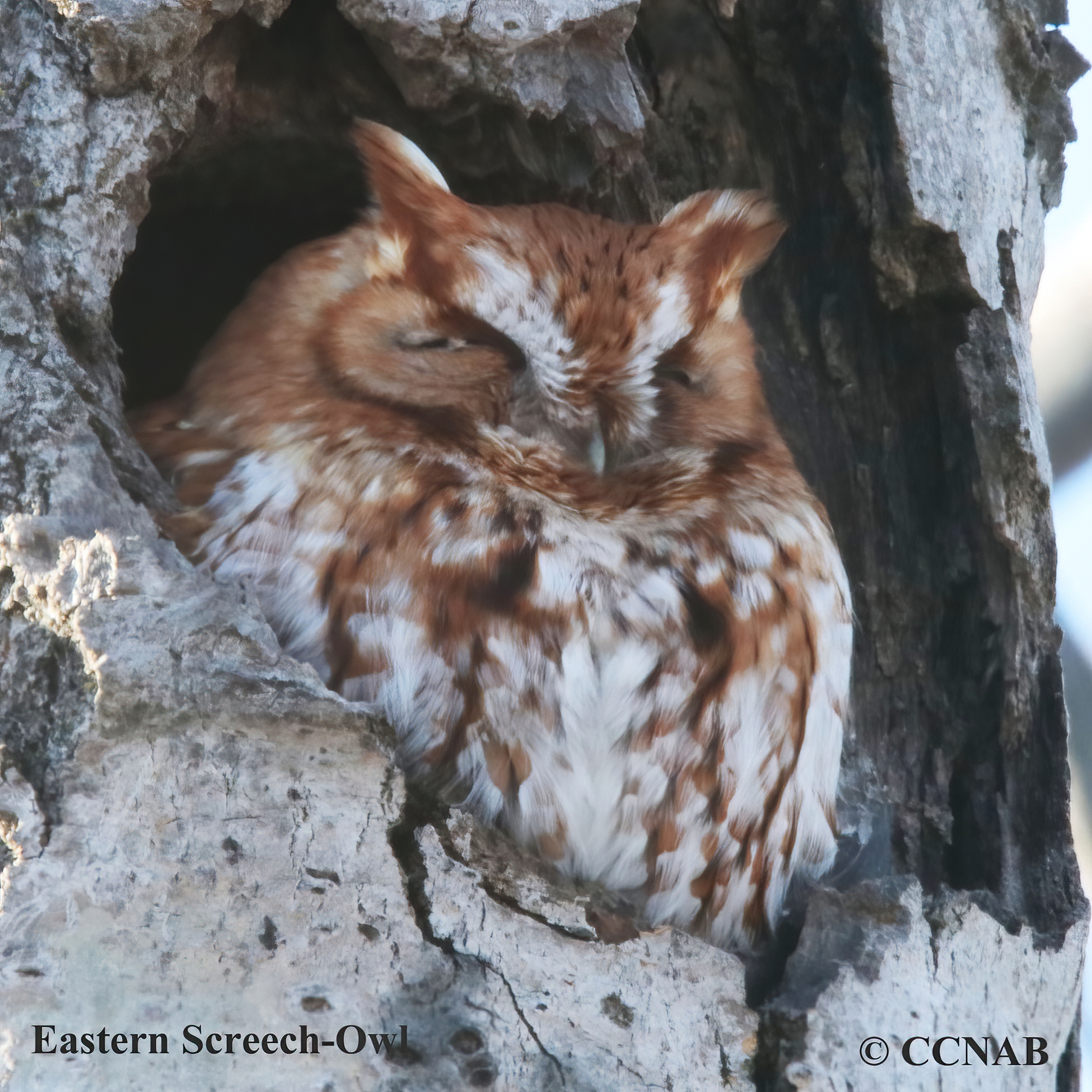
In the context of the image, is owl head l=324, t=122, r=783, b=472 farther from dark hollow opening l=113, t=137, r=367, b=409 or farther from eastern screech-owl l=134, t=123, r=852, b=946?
dark hollow opening l=113, t=137, r=367, b=409

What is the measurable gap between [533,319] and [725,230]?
35 cm

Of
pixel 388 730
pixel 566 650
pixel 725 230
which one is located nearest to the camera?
pixel 388 730

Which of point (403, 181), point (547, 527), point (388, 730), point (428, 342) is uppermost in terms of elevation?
point (403, 181)

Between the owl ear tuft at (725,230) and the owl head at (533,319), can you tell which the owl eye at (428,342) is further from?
the owl ear tuft at (725,230)

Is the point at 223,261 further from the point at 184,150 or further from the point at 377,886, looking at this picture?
the point at 377,886

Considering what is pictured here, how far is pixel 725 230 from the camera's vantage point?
169cm

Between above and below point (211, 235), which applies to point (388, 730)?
below

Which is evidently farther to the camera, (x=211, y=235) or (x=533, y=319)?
(x=211, y=235)

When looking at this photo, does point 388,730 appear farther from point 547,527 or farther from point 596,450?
point 596,450

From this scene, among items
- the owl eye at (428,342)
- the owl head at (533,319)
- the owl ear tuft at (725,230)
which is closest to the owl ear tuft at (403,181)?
the owl head at (533,319)

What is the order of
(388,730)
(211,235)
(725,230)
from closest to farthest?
(388,730) < (725,230) < (211,235)

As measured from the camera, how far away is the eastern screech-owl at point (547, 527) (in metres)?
1.39

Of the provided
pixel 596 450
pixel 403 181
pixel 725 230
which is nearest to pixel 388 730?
pixel 596 450

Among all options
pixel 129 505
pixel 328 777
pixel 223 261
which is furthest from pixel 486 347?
pixel 223 261
